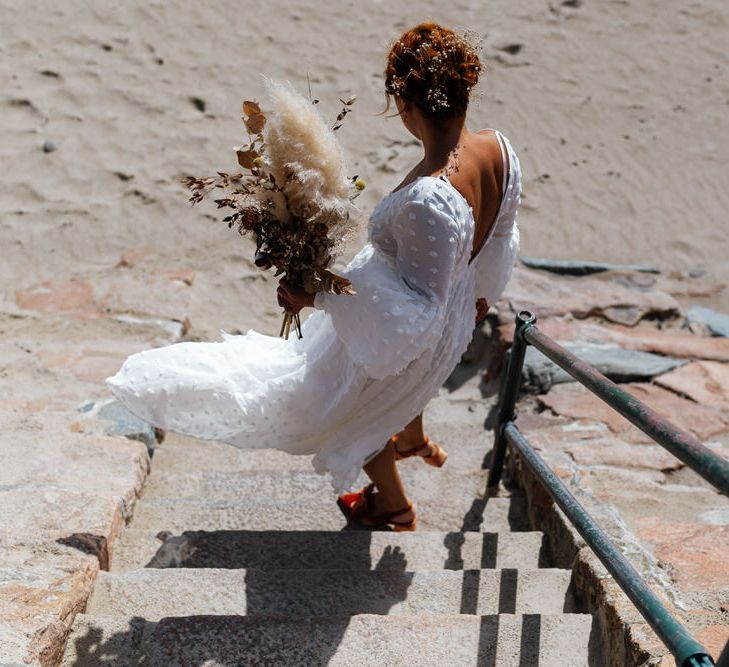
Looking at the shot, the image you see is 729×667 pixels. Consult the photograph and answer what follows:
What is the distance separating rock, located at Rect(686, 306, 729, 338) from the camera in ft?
15.8

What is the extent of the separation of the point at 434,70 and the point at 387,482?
4.34 feet

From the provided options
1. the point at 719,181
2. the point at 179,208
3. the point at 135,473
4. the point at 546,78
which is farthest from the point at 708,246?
the point at 135,473

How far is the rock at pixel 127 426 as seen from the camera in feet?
10.7

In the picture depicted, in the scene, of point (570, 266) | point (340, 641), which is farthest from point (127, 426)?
point (570, 266)

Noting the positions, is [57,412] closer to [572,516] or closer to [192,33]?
[572,516]

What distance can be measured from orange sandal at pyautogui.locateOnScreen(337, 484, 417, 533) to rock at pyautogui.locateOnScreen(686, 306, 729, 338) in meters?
2.71

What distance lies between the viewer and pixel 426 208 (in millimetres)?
2117

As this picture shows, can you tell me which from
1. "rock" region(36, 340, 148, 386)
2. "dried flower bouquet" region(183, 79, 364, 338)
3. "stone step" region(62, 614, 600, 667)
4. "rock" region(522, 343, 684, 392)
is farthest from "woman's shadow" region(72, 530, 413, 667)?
"rock" region(522, 343, 684, 392)

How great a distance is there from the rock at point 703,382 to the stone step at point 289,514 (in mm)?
1194

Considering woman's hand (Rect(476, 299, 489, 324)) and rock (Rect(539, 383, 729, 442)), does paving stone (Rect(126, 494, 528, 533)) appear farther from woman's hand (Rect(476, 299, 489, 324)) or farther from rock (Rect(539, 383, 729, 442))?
woman's hand (Rect(476, 299, 489, 324))

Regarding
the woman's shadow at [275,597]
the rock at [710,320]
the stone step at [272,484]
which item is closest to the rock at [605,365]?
the stone step at [272,484]

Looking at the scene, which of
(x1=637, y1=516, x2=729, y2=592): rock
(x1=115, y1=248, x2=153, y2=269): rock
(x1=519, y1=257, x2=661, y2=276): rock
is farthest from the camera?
(x1=519, y1=257, x2=661, y2=276): rock

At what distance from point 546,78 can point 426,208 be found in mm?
5733

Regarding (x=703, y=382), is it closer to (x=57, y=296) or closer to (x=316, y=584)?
(x=316, y=584)
